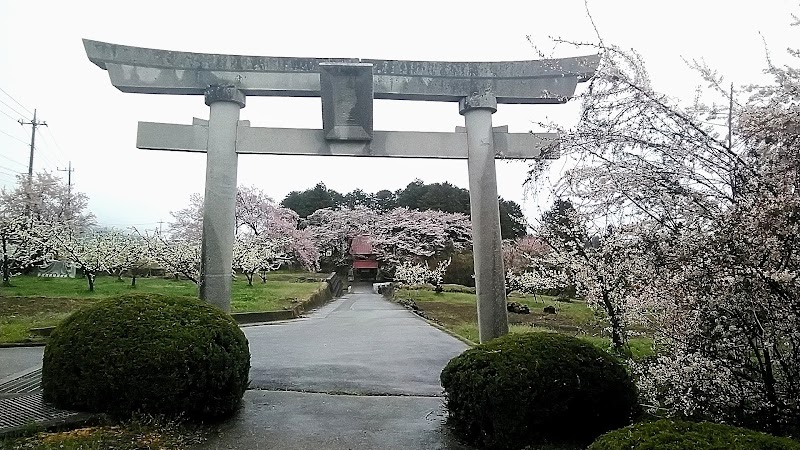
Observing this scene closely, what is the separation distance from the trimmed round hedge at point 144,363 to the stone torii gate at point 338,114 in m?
1.85

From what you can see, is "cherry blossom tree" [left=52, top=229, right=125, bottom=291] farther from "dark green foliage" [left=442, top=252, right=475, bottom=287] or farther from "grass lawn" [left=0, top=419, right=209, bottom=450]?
"dark green foliage" [left=442, top=252, right=475, bottom=287]

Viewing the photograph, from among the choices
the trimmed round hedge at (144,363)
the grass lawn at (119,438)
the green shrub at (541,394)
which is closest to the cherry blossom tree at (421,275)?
the trimmed round hedge at (144,363)

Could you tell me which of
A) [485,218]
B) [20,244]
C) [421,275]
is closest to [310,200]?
[421,275]

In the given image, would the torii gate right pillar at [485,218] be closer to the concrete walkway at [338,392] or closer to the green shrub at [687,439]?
the concrete walkway at [338,392]

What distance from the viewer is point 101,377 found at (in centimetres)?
416

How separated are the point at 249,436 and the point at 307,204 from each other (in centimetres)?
3914

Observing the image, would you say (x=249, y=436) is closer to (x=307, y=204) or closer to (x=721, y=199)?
(x=721, y=199)

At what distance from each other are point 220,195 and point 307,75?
1.92m

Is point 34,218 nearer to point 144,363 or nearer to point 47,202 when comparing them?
point 47,202

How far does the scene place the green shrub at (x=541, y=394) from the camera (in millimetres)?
3688

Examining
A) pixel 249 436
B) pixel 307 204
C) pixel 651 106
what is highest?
pixel 307 204

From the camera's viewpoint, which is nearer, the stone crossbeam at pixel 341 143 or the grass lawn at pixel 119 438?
the grass lawn at pixel 119 438

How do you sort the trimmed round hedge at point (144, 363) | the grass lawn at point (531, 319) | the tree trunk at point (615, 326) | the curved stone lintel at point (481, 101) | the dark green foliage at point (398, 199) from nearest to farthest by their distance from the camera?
the trimmed round hedge at point (144, 363)
the curved stone lintel at point (481, 101)
the tree trunk at point (615, 326)
the grass lawn at point (531, 319)
the dark green foliage at point (398, 199)

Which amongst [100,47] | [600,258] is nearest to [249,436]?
[600,258]
